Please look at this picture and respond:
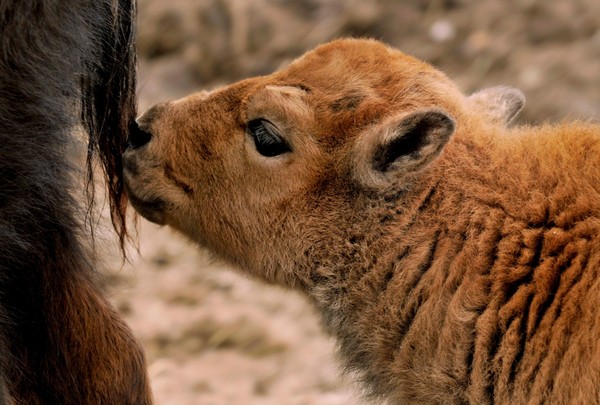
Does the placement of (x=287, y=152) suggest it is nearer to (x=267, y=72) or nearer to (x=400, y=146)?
(x=400, y=146)

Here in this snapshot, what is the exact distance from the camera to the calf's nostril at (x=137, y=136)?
4.02 meters

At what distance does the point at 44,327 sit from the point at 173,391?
7.27 feet

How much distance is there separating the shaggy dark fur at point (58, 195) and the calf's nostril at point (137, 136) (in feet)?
0.09

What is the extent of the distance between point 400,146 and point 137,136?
40.1 inches

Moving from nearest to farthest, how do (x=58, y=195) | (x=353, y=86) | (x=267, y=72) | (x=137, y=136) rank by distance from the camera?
(x=58, y=195), (x=353, y=86), (x=137, y=136), (x=267, y=72)

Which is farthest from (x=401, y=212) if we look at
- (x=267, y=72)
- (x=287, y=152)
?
(x=267, y=72)

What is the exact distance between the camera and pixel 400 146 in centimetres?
356

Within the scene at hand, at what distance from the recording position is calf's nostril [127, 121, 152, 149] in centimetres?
402

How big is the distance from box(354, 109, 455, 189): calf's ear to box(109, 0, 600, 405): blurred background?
2.36 metres

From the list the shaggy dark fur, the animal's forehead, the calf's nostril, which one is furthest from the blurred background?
the animal's forehead

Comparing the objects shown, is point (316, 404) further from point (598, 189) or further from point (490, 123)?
point (598, 189)

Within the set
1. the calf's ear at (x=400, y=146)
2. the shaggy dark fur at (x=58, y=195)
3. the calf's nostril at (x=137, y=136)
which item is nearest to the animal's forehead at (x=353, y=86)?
the calf's ear at (x=400, y=146)

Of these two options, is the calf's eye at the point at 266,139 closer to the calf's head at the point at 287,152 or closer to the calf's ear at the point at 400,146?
the calf's head at the point at 287,152

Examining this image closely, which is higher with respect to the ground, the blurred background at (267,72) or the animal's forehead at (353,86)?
the blurred background at (267,72)
